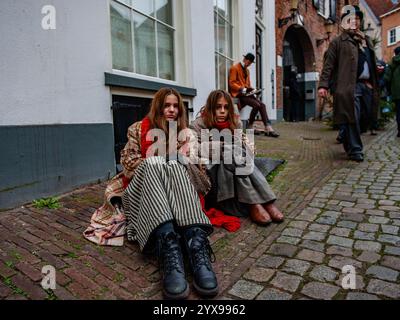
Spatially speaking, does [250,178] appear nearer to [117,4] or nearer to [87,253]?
[87,253]

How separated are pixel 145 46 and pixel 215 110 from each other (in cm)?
205

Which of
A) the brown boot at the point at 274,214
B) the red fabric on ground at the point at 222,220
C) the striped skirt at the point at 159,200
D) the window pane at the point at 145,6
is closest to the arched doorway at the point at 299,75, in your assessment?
the window pane at the point at 145,6

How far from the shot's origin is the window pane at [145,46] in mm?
4094

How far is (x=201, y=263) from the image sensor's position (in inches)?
68.3

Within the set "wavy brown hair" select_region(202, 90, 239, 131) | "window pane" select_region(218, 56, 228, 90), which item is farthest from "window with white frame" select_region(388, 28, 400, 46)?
"wavy brown hair" select_region(202, 90, 239, 131)

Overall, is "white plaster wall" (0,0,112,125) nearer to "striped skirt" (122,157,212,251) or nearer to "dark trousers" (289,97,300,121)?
"striped skirt" (122,157,212,251)

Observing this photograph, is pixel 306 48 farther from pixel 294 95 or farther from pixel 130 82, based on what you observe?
pixel 130 82

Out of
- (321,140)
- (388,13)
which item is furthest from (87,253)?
(388,13)

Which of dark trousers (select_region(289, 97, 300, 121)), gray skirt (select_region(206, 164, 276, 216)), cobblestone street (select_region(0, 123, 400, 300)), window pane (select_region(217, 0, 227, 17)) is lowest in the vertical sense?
cobblestone street (select_region(0, 123, 400, 300))

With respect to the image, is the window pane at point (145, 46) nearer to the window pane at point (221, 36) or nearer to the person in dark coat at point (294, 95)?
the window pane at point (221, 36)

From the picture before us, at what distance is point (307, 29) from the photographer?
11.4 metres

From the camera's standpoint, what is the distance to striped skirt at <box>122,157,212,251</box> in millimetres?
1902

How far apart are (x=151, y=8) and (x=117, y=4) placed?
72 cm

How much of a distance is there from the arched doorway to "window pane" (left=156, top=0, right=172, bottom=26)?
744 cm
